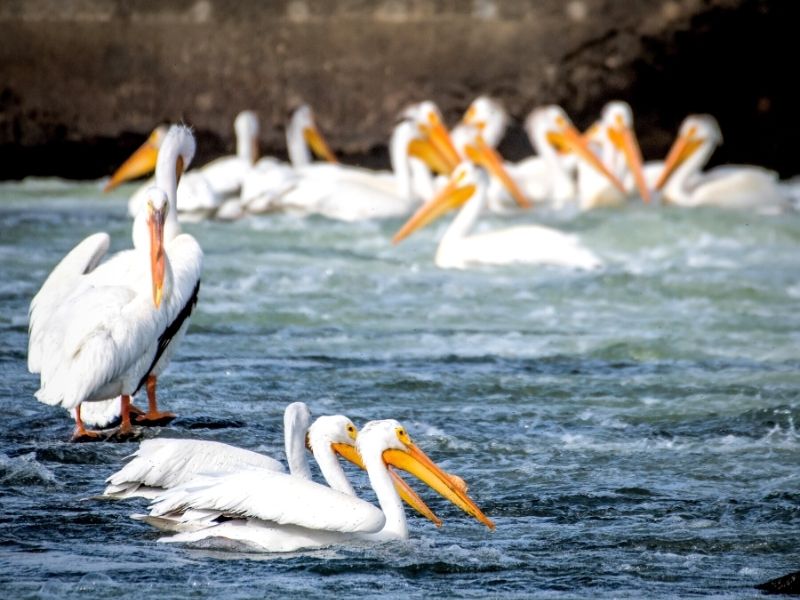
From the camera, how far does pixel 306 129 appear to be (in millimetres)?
13016

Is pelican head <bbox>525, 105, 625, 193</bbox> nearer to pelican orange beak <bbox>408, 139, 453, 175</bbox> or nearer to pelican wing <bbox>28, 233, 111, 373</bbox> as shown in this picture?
pelican orange beak <bbox>408, 139, 453, 175</bbox>

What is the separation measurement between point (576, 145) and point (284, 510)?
352 inches

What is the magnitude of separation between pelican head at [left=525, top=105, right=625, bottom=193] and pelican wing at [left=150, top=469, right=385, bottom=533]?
8789mm

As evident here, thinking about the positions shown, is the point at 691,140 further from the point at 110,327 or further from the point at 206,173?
the point at 110,327

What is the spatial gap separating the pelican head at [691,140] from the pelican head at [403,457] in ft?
29.0

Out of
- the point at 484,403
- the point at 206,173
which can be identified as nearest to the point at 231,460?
the point at 484,403

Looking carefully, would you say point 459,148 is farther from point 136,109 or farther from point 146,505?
point 146,505

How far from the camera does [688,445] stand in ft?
18.7

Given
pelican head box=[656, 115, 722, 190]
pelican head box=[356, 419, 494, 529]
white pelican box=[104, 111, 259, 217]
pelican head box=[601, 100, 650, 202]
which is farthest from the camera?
pelican head box=[656, 115, 722, 190]

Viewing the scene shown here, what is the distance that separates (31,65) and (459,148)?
363 cm

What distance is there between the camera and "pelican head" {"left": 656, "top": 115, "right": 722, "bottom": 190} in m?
13.0

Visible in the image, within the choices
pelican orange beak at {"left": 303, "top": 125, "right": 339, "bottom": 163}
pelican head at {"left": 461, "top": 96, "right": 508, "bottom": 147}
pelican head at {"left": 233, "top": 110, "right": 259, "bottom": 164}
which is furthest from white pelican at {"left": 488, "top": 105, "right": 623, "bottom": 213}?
pelican head at {"left": 233, "top": 110, "right": 259, "bottom": 164}

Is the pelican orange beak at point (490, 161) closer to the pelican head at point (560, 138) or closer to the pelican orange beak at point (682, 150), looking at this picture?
the pelican head at point (560, 138)

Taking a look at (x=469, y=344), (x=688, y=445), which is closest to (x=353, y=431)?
(x=688, y=445)
